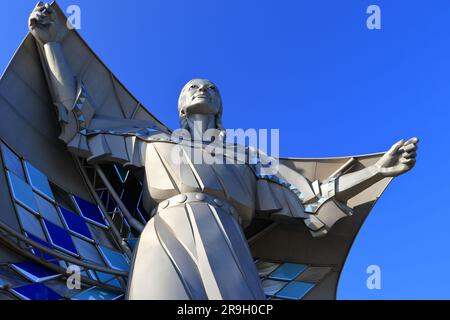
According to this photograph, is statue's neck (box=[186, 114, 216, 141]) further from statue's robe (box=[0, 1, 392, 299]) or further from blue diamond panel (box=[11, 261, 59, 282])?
Answer: blue diamond panel (box=[11, 261, 59, 282])

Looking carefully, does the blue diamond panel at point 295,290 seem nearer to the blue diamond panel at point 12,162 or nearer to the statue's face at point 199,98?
the statue's face at point 199,98

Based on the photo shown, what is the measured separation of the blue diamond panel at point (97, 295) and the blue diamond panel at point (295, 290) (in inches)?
139

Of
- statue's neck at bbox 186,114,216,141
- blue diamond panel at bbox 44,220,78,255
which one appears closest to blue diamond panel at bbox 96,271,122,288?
blue diamond panel at bbox 44,220,78,255

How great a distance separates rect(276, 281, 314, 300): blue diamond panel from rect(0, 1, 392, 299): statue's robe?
150mm

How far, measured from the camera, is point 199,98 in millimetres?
14453

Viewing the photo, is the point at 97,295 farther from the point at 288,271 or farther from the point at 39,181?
the point at 288,271

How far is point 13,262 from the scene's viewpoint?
12156 millimetres

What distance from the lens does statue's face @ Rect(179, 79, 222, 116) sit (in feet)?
47.4

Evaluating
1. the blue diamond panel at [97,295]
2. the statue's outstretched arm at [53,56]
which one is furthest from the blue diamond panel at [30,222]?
the statue's outstretched arm at [53,56]
